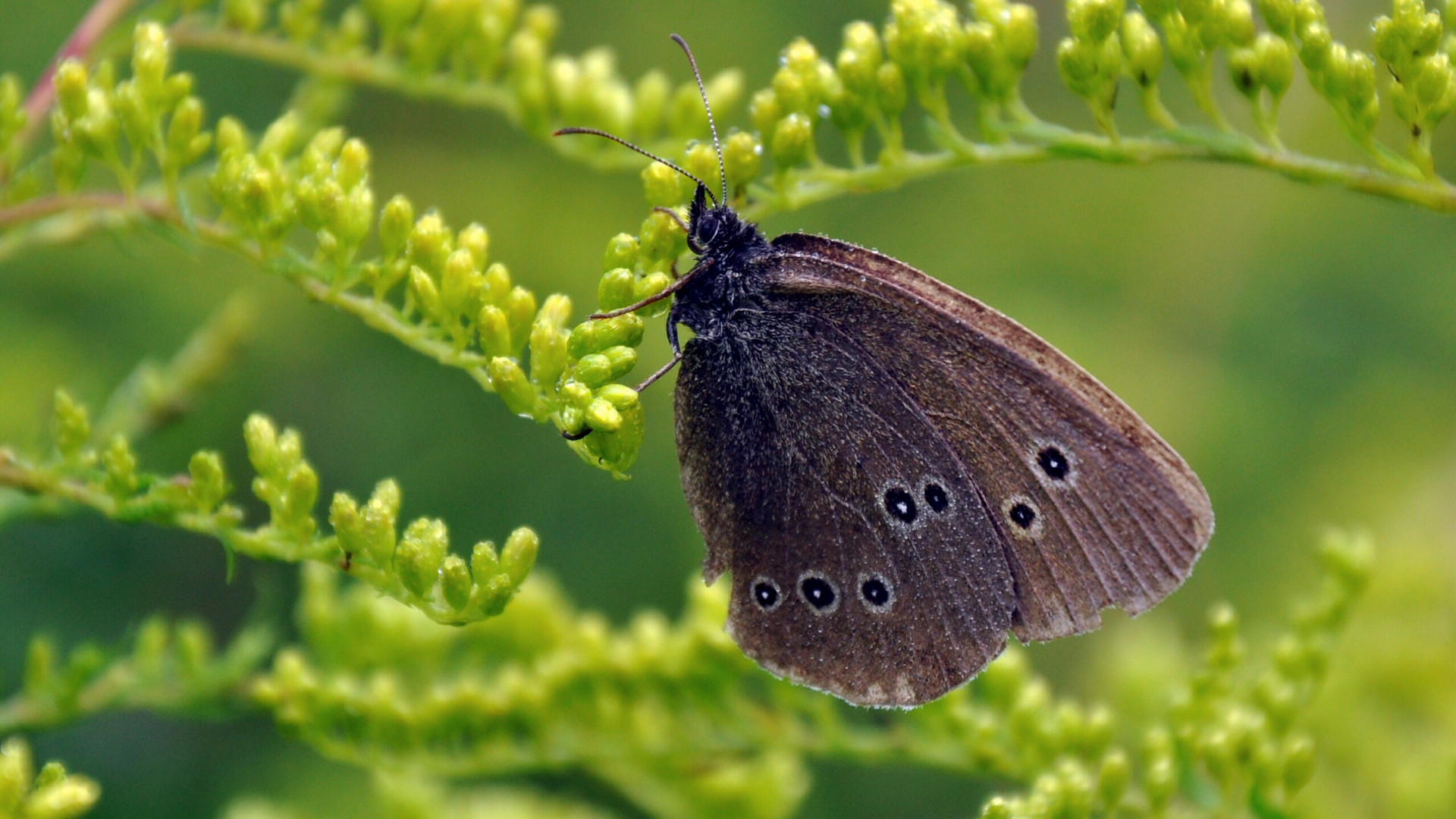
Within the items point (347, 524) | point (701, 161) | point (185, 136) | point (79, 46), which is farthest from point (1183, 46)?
point (79, 46)

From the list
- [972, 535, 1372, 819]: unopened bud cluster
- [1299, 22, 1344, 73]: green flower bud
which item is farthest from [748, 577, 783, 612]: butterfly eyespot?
[1299, 22, 1344, 73]: green flower bud

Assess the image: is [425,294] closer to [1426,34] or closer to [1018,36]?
[1018,36]

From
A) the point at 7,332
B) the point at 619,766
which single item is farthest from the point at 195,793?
the point at 619,766

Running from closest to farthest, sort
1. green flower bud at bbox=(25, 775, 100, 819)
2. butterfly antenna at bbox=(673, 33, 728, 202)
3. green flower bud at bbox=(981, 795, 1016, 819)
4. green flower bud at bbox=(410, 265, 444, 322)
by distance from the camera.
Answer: green flower bud at bbox=(25, 775, 100, 819), green flower bud at bbox=(981, 795, 1016, 819), green flower bud at bbox=(410, 265, 444, 322), butterfly antenna at bbox=(673, 33, 728, 202)

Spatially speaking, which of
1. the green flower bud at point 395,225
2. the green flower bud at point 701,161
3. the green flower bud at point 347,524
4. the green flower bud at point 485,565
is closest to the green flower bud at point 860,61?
the green flower bud at point 701,161

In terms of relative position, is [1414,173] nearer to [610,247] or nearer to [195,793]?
[610,247]

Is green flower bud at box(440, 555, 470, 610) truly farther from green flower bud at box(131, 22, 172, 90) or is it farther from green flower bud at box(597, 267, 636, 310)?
green flower bud at box(131, 22, 172, 90)

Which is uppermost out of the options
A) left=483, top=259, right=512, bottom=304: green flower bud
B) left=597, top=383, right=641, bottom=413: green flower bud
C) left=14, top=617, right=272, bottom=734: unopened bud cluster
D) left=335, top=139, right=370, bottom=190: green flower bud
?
left=335, top=139, right=370, bottom=190: green flower bud
